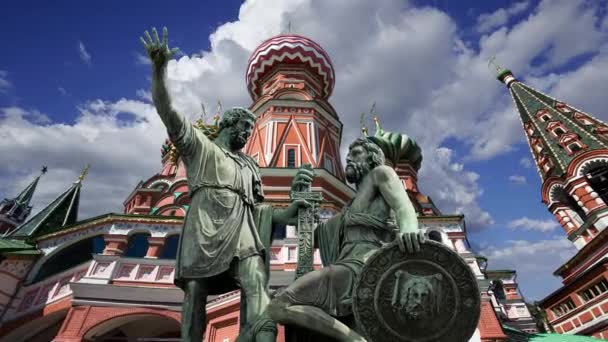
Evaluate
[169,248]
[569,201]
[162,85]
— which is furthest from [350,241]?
[569,201]

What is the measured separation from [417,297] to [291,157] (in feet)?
55.2

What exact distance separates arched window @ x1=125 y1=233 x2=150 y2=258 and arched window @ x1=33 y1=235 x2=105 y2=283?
107 centimetres

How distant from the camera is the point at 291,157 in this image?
62.8ft

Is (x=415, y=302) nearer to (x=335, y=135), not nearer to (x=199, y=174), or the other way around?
(x=199, y=174)

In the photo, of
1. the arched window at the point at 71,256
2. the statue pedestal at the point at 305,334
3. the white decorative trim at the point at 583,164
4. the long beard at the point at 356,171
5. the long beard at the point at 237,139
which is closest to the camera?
the statue pedestal at the point at 305,334

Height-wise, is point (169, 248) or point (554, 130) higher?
point (554, 130)

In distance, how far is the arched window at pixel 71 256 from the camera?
43.3 ft

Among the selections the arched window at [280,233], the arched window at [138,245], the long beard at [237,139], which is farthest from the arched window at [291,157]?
the long beard at [237,139]

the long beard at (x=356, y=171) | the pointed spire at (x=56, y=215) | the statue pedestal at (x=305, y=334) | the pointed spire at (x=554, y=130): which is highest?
the pointed spire at (x=554, y=130)

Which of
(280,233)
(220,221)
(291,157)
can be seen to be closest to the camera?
(220,221)

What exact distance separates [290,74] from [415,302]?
22427mm

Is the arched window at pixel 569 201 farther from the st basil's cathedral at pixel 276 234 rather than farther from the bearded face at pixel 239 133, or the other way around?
the bearded face at pixel 239 133

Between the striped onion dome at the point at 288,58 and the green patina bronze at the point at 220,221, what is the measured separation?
21.6m

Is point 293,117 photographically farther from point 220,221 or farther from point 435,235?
point 220,221
